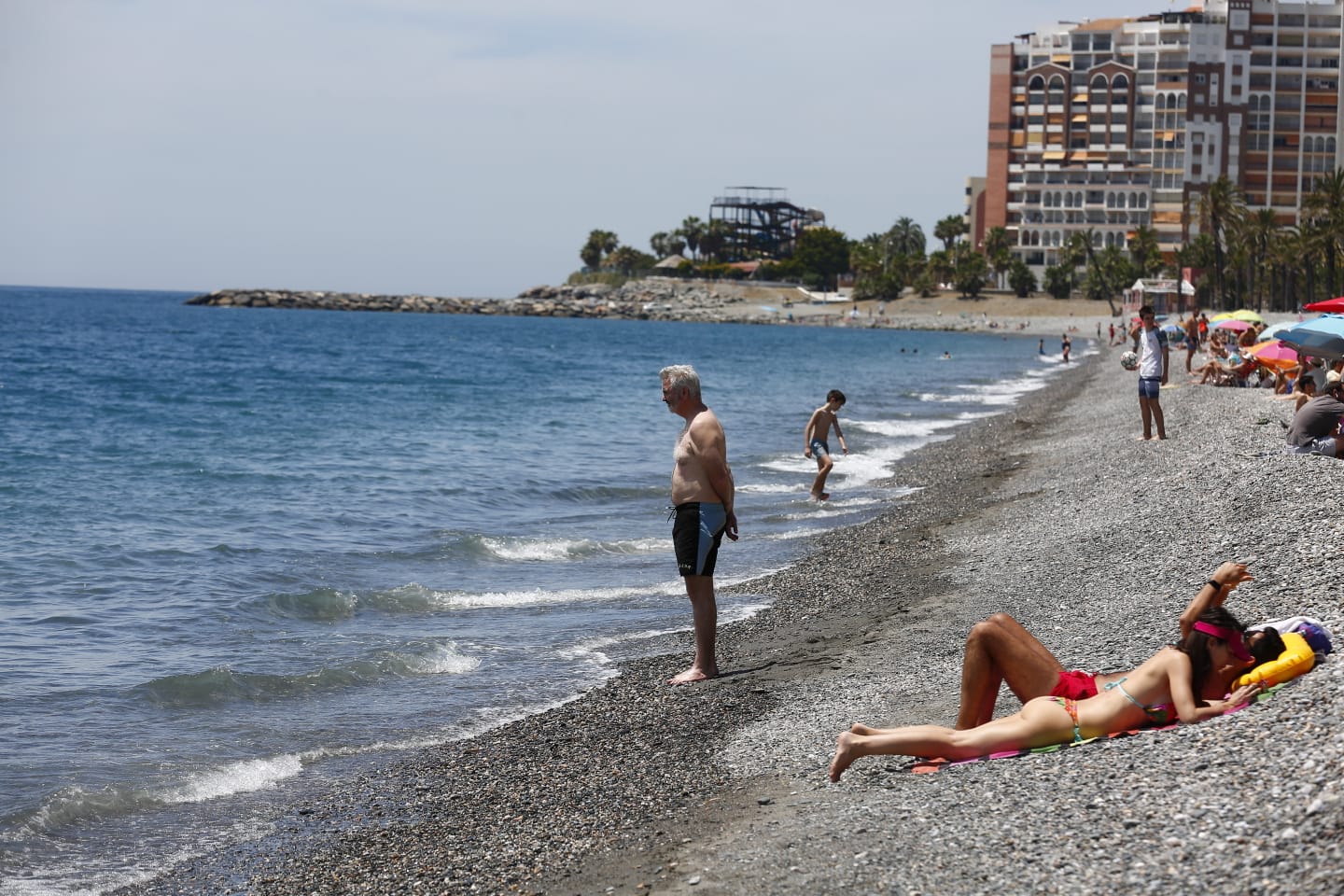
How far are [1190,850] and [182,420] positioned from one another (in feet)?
111

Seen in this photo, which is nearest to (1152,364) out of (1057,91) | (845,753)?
(845,753)

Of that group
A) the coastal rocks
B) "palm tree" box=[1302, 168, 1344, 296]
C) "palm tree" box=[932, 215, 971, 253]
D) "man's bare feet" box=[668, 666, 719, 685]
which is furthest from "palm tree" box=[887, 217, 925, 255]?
"man's bare feet" box=[668, 666, 719, 685]

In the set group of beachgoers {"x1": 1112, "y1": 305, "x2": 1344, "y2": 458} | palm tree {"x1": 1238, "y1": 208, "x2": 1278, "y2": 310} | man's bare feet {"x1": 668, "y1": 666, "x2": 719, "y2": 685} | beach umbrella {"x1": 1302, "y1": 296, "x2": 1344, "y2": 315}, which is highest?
palm tree {"x1": 1238, "y1": 208, "x2": 1278, "y2": 310}

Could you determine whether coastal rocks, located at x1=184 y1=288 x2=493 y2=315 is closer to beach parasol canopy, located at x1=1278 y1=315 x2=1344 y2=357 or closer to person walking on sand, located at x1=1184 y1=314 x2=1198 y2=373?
person walking on sand, located at x1=1184 y1=314 x2=1198 y2=373

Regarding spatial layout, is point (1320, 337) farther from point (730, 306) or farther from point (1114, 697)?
point (730, 306)

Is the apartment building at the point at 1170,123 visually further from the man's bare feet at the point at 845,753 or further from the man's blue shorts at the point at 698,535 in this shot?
the man's bare feet at the point at 845,753

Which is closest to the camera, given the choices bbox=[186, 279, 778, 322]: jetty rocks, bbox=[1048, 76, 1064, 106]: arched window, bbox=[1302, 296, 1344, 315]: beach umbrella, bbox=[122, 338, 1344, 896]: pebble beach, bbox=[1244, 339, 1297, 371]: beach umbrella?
bbox=[122, 338, 1344, 896]: pebble beach

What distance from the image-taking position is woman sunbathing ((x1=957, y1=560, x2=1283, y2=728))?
6594mm

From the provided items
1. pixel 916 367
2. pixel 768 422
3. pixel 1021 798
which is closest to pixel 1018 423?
pixel 768 422

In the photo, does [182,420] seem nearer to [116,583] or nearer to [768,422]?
[768,422]

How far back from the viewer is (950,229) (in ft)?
546

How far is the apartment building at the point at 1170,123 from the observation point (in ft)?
472

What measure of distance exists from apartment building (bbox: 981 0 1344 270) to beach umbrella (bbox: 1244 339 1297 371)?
12390 cm

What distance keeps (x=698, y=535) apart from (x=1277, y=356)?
20100 mm
